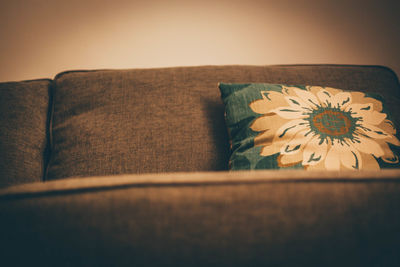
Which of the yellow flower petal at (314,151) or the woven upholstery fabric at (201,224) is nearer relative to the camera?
Answer: the woven upholstery fabric at (201,224)

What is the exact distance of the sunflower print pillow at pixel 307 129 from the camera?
0.58m

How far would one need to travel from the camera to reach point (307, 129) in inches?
24.0

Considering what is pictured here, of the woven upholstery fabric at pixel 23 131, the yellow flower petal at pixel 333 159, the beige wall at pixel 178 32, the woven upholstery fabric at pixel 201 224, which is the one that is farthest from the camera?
the beige wall at pixel 178 32

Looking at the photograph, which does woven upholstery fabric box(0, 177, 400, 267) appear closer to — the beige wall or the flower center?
the flower center

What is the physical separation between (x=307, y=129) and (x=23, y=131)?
2.99 ft

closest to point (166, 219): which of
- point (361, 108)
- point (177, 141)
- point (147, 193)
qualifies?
point (147, 193)

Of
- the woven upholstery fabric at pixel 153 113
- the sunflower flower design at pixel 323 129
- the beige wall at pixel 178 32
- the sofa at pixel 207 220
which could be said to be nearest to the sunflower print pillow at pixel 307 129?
the sunflower flower design at pixel 323 129

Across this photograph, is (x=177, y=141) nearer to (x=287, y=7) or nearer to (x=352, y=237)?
(x=352, y=237)

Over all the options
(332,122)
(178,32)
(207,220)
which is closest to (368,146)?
(332,122)

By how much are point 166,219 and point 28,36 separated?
1371 millimetres

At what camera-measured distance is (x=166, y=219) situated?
0.76 feet

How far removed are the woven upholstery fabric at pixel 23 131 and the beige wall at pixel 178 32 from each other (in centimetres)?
38

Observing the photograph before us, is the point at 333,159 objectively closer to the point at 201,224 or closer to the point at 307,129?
the point at 307,129

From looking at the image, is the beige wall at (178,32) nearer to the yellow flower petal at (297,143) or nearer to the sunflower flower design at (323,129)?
the sunflower flower design at (323,129)
